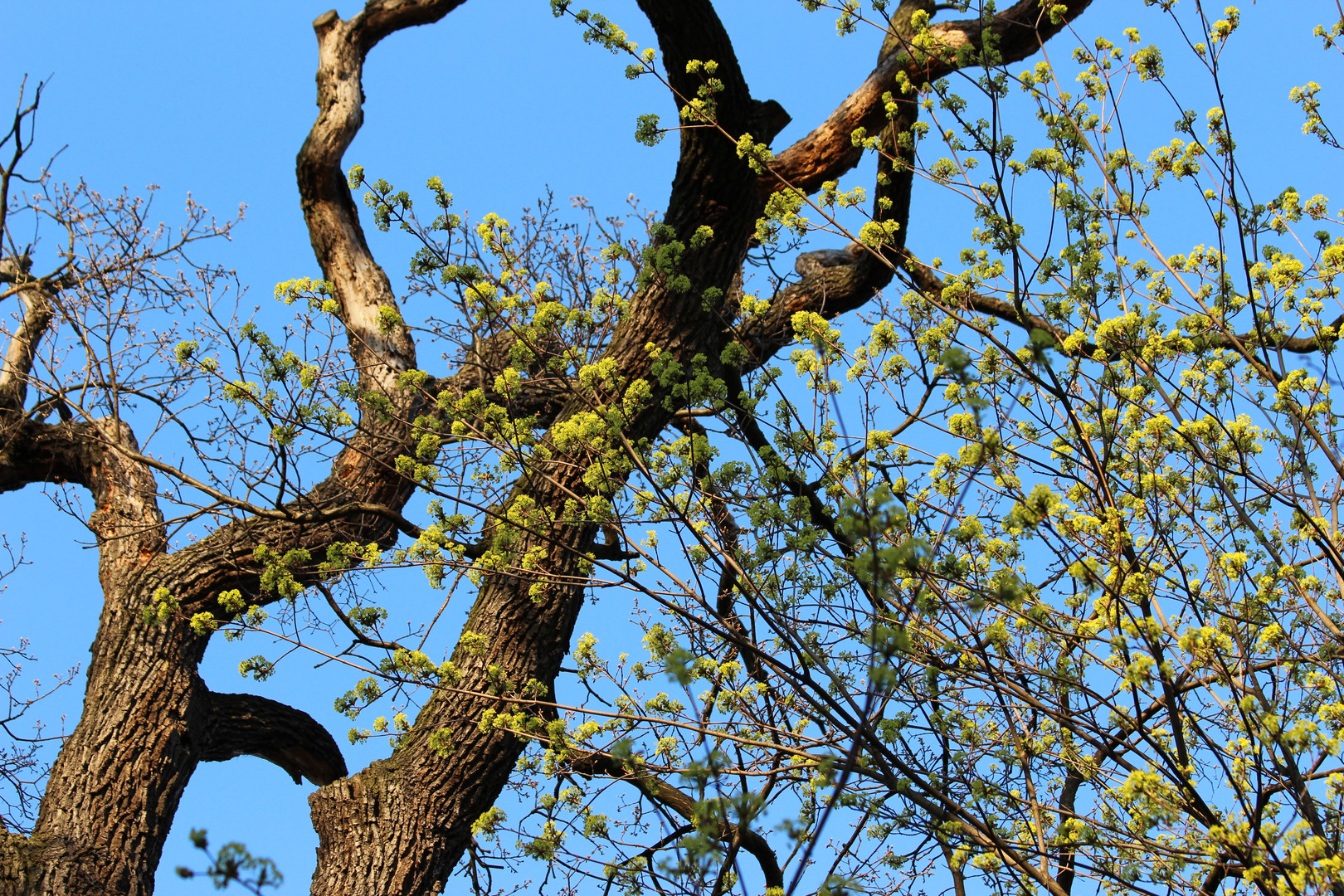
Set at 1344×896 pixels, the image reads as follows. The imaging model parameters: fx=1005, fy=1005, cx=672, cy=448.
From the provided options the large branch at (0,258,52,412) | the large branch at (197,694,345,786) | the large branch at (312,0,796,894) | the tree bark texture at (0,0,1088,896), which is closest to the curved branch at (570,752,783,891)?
the tree bark texture at (0,0,1088,896)

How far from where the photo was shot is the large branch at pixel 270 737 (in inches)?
221

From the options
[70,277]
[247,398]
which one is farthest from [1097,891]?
[70,277]

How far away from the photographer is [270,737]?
586 cm

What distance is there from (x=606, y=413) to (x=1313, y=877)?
2220 mm

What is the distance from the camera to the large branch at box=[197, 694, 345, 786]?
5.62 m

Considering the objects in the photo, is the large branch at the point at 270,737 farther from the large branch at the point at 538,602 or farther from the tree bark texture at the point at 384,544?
the large branch at the point at 538,602

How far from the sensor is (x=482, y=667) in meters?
4.48

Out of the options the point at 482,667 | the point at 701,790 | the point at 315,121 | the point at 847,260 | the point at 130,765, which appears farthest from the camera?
the point at 315,121

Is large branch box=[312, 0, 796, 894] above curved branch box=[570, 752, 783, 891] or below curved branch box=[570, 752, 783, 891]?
above

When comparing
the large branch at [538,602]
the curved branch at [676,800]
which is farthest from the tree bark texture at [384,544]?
the curved branch at [676,800]

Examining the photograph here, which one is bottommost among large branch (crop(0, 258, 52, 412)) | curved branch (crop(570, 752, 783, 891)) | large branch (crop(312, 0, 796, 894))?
curved branch (crop(570, 752, 783, 891))

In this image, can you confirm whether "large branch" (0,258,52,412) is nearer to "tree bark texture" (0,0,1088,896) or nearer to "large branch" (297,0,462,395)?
"tree bark texture" (0,0,1088,896)

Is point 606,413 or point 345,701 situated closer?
point 606,413

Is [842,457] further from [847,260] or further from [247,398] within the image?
[847,260]
